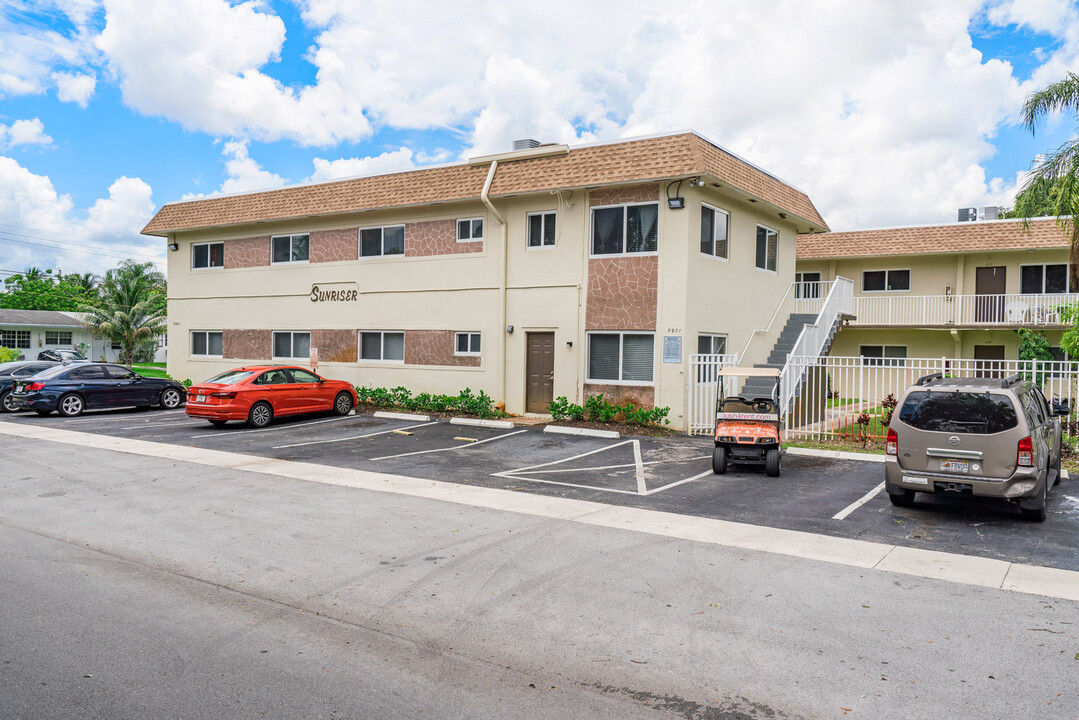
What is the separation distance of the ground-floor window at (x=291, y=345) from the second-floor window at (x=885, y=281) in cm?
2021

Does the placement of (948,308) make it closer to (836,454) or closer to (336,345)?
(836,454)

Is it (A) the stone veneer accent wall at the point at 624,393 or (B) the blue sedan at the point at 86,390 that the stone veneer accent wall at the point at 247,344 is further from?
(A) the stone veneer accent wall at the point at 624,393

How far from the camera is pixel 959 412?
933 centimetres

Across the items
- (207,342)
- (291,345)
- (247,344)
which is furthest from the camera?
(207,342)

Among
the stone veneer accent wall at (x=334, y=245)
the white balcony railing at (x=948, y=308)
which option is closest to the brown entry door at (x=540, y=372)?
the stone veneer accent wall at (x=334, y=245)

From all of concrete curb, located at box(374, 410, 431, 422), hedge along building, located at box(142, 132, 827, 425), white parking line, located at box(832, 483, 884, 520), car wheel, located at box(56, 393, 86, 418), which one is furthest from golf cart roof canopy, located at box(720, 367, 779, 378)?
car wheel, located at box(56, 393, 86, 418)

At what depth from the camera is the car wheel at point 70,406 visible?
68.4ft

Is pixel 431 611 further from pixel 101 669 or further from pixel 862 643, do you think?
pixel 862 643

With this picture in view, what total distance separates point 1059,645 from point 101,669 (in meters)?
6.49

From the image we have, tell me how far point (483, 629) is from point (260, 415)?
14.5 meters

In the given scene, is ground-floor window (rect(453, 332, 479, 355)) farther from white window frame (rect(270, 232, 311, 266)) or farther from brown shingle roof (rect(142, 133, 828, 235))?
white window frame (rect(270, 232, 311, 266))

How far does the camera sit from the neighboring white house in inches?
2077

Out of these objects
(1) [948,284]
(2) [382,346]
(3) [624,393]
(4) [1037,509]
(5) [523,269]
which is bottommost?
(4) [1037,509]

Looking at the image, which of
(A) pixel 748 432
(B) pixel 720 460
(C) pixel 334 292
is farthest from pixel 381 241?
(A) pixel 748 432
